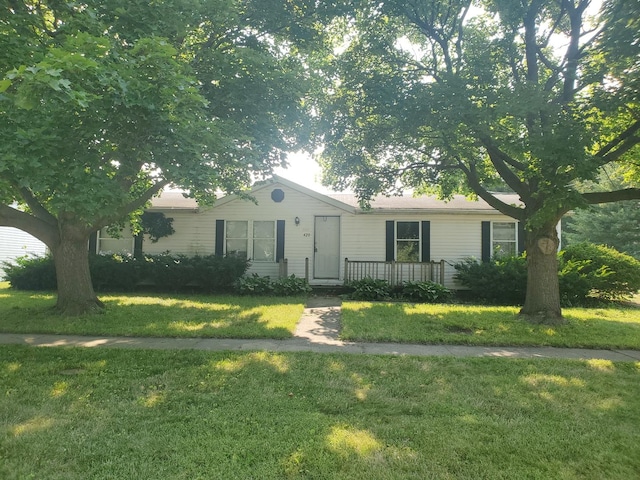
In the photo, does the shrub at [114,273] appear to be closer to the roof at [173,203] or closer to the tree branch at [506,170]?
the roof at [173,203]

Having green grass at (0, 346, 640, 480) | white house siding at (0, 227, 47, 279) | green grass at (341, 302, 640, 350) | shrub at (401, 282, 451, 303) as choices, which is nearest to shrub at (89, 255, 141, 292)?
white house siding at (0, 227, 47, 279)

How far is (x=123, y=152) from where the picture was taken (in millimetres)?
6242

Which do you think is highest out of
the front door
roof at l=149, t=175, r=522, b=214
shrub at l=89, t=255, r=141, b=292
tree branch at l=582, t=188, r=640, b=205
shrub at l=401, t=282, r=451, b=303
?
roof at l=149, t=175, r=522, b=214

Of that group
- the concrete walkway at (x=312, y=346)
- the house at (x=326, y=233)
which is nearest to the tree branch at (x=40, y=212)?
the concrete walkway at (x=312, y=346)

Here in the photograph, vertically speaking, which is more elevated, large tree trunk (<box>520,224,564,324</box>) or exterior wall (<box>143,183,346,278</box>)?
exterior wall (<box>143,183,346,278</box>)

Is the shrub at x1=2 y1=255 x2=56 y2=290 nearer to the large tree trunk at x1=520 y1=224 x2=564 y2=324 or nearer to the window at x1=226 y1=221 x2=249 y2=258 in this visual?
the window at x1=226 y1=221 x2=249 y2=258

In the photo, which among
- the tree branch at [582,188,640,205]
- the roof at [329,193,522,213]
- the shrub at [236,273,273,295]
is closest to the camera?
the tree branch at [582,188,640,205]

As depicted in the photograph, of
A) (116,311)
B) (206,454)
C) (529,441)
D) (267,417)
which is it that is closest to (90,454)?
(206,454)

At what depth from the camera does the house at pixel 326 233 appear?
46.7 ft

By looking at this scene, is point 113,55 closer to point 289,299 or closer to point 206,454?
point 206,454

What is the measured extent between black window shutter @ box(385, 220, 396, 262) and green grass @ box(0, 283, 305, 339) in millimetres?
4132

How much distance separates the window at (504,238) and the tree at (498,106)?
3149 millimetres

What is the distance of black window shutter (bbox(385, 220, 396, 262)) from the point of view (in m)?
14.2

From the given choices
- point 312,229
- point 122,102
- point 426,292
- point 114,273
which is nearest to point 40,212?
point 114,273
